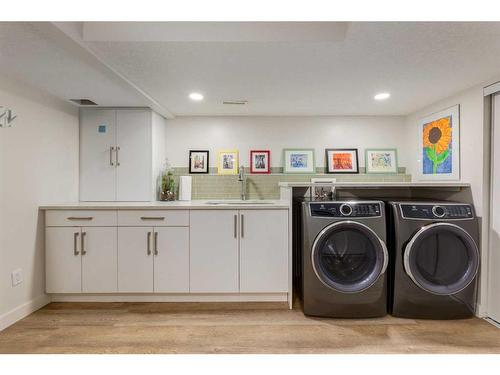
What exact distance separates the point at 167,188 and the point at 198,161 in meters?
0.48

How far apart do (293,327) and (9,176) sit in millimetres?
2363

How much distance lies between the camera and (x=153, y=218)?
244 centimetres

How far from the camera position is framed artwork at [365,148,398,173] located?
11.0 feet

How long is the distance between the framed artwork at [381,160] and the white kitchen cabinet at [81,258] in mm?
2813

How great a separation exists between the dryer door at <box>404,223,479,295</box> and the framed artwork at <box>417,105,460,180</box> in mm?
634

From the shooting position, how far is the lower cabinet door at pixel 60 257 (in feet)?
7.94

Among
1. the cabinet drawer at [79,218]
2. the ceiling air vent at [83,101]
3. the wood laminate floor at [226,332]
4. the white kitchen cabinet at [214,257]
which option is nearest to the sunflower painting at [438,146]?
the wood laminate floor at [226,332]

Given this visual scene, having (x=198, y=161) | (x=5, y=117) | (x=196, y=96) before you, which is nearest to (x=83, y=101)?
(x=5, y=117)

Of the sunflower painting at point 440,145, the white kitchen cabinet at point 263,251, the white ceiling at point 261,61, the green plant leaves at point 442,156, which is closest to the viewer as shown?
the white ceiling at point 261,61

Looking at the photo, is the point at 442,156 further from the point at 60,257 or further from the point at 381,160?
the point at 60,257

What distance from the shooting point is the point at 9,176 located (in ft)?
6.91

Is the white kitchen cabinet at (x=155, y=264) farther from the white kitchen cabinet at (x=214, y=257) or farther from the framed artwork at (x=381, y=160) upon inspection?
the framed artwork at (x=381, y=160)

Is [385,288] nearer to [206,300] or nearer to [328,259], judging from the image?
[328,259]

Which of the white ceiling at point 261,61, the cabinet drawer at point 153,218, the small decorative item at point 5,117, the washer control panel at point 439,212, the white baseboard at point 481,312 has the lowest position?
the white baseboard at point 481,312
